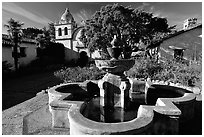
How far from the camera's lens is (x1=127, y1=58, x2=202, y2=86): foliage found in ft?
27.3

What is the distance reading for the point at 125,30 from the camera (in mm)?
18875

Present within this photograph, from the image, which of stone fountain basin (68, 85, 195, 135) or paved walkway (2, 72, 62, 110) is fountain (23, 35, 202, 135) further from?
paved walkway (2, 72, 62, 110)

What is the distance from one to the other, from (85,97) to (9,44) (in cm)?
1292

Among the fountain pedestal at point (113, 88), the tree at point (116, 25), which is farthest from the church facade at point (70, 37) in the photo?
the fountain pedestal at point (113, 88)

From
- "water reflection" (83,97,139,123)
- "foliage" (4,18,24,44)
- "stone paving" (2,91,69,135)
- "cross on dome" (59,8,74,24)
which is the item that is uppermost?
"cross on dome" (59,8,74,24)

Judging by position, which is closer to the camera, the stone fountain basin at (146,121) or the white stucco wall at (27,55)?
the stone fountain basin at (146,121)

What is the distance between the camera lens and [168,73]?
920cm

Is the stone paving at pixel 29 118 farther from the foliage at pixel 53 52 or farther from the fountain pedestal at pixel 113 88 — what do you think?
the foliage at pixel 53 52

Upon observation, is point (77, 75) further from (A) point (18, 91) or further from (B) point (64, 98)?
(B) point (64, 98)

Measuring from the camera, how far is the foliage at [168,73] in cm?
833

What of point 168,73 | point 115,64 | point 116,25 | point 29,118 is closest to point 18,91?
point 29,118

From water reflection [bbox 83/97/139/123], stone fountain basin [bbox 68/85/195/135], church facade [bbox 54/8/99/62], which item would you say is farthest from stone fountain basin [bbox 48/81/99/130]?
church facade [bbox 54/8/99/62]

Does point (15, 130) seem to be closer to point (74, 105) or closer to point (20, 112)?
point (20, 112)

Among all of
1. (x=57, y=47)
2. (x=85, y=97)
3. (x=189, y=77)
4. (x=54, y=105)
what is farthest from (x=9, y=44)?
(x=189, y=77)
